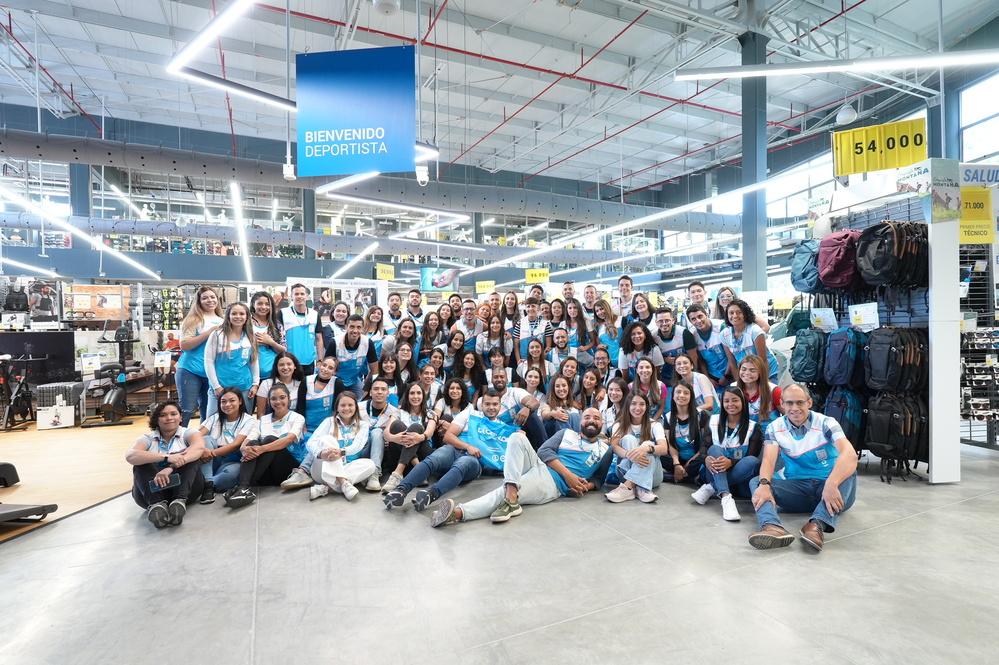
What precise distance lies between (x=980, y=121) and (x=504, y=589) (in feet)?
41.6

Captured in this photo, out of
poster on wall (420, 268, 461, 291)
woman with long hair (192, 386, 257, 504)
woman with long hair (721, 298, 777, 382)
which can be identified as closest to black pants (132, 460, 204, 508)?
woman with long hair (192, 386, 257, 504)

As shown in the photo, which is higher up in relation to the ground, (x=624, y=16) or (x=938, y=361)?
(x=624, y=16)

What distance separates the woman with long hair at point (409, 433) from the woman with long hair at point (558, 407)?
0.97 metres

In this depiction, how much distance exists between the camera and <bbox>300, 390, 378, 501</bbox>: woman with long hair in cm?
396

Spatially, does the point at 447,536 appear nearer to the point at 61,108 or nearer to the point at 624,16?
the point at 624,16

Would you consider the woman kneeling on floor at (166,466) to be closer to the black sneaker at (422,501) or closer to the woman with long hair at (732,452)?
the black sneaker at (422,501)

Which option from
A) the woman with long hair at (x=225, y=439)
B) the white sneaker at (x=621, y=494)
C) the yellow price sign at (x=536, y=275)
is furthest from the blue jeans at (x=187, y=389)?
the yellow price sign at (x=536, y=275)

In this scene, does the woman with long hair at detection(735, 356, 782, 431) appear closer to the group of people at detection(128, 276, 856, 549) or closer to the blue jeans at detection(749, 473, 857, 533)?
the group of people at detection(128, 276, 856, 549)

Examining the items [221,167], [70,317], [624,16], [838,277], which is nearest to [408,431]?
[838,277]

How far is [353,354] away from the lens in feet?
15.7

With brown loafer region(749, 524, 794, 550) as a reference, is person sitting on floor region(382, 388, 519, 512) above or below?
above

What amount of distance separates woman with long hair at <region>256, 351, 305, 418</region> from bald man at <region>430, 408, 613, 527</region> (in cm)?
187

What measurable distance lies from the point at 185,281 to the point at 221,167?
729 centimetres

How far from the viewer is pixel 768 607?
2.26 meters
